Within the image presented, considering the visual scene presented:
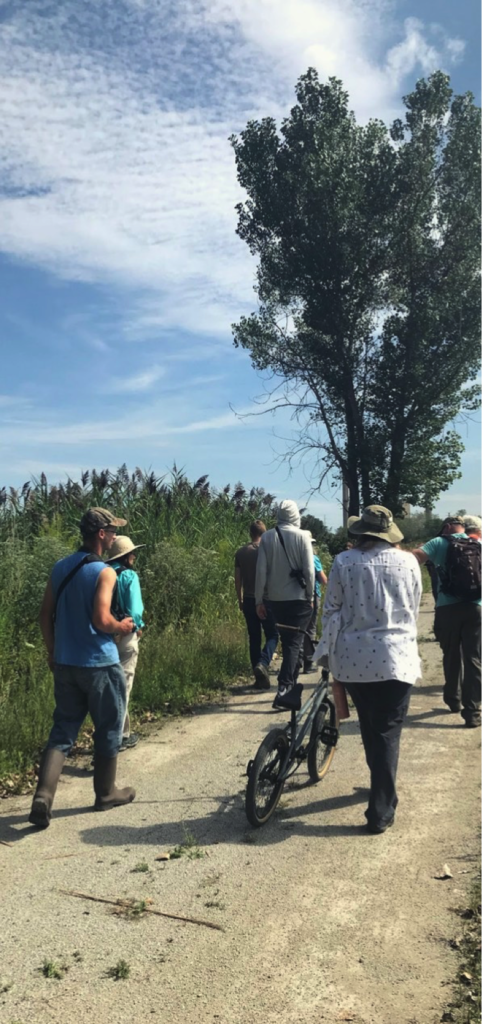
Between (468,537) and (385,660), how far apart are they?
3562 millimetres

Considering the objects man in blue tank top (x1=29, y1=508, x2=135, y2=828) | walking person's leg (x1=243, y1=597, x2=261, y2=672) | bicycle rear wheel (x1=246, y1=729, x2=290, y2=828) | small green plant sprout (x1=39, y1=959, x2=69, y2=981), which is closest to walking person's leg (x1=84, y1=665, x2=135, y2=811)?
man in blue tank top (x1=29, y1=508, x2=135, y2=828)

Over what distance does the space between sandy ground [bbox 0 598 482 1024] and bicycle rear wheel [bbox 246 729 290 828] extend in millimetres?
139

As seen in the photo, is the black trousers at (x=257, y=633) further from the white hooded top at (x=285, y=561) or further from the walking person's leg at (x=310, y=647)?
the white hooded top at (x=285, y=561)

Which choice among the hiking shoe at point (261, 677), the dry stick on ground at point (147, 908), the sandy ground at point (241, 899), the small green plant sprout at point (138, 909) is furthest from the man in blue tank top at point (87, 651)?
the hiking shoe at point (261, 677)

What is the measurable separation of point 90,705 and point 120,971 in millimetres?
2089

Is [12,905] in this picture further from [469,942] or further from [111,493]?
[111,493]

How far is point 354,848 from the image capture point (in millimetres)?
4871

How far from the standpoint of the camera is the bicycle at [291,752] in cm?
510

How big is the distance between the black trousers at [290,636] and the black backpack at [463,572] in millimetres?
1399

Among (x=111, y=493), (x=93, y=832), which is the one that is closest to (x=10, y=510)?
(x=111, y=493)

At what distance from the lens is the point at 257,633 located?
997 cm

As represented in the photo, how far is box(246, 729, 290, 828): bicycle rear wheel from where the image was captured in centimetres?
505

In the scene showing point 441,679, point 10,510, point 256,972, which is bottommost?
point 256,972

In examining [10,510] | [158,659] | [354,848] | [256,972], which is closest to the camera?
[256,972]
